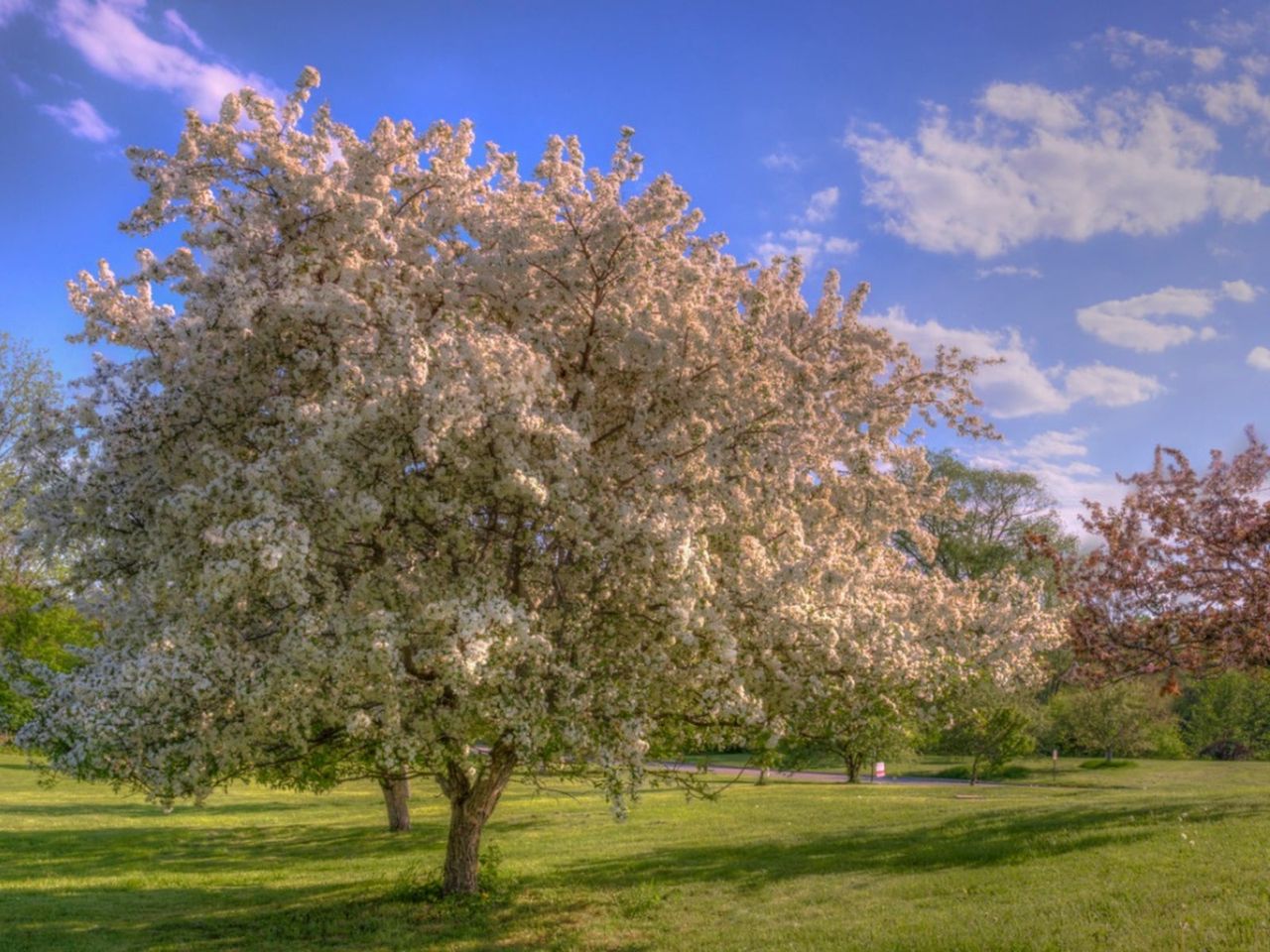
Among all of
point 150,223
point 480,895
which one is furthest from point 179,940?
point 150,223

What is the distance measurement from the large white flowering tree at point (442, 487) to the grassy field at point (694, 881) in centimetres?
320

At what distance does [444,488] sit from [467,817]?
250 inches

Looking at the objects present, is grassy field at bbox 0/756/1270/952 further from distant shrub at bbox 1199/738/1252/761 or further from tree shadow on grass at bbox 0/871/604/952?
distant shrub at bbox 1199/738/1252/761

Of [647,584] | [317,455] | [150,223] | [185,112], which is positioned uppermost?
[185,112]

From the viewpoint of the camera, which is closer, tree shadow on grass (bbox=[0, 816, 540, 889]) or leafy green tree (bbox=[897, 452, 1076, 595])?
tree shadow on grass (bbox=[0, 816, 540, 889])

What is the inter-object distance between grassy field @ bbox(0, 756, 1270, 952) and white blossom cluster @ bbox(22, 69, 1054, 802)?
3.26 meters

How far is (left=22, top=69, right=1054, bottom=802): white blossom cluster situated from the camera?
34.3ft

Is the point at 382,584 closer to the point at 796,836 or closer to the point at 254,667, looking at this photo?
the point at 254,667

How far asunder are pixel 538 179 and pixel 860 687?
7776 mm

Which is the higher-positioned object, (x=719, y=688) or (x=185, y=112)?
(x=185, y=112)

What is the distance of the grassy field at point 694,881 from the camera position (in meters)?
13.2

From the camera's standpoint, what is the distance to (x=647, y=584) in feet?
37.5

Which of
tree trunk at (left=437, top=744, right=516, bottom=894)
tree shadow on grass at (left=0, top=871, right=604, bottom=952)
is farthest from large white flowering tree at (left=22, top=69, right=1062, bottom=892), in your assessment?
tree shadow on grass at (left=0, top=871, right=604, bottom=952)

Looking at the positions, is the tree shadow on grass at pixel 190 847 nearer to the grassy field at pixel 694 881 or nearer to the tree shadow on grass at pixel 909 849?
the grassy field at pixel 694 881
